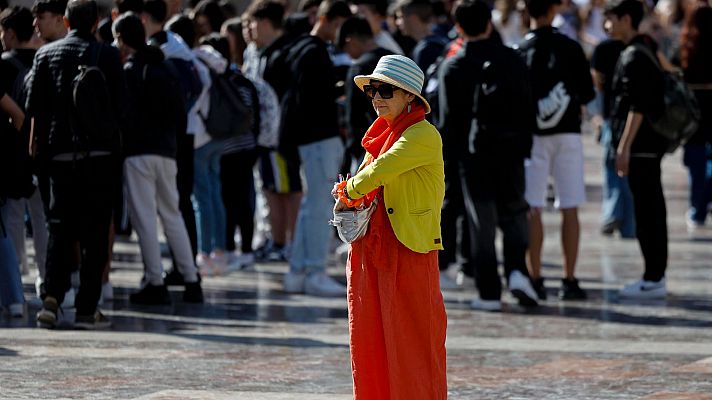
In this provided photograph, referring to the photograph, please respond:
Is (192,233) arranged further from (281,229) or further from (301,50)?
(281,229)

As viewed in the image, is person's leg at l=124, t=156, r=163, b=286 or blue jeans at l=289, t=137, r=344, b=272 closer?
person's leg at l=124, t=156, r=163, b=286

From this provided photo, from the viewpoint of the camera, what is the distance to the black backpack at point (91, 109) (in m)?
10.9

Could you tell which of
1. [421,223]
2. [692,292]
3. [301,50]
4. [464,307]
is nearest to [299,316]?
[464,307]

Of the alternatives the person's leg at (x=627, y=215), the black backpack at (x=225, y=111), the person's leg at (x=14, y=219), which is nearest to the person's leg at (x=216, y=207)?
the black backpack at (x=225, y=111)

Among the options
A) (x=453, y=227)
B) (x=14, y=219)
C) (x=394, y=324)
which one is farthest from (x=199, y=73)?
(x=394, y=324)

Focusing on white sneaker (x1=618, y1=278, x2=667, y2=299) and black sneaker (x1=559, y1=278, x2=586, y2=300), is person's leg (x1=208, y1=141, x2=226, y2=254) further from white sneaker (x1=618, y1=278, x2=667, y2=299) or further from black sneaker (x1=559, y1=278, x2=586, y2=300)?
white sneaker (x1=618, y1=278, x2=667, y2=299)

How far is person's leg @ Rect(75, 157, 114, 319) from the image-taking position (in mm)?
11062

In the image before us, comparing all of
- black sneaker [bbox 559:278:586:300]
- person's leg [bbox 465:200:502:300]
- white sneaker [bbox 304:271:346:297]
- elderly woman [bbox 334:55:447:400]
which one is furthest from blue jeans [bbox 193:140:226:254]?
elderly woman [bbox 334:55:447:400]

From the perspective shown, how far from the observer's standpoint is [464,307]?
12805 mm

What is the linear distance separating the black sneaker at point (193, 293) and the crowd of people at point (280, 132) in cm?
2

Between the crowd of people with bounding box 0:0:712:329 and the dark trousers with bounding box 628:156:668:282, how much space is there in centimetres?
1

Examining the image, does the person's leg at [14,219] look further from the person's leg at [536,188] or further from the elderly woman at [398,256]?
the elderly woman at [398,256]

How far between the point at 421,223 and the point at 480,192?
472 centimetres

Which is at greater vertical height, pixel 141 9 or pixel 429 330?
pixel 141 9
